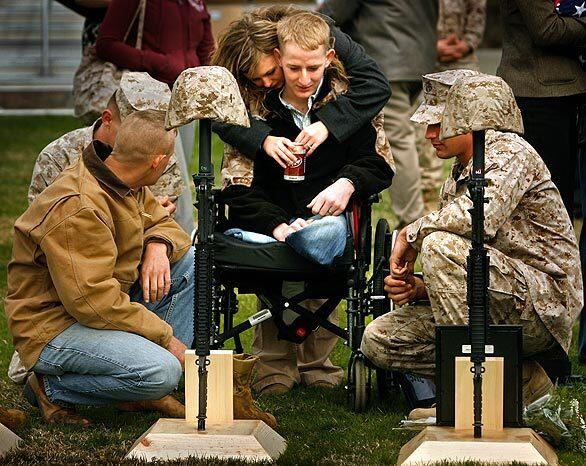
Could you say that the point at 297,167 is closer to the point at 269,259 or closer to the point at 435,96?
the point at 269,259

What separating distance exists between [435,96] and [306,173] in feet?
2.57

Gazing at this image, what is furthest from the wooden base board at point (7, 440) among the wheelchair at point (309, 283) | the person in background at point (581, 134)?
the person in background at point (581, 134)

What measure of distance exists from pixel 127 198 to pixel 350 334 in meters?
1.09

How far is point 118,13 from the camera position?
25.9 feet

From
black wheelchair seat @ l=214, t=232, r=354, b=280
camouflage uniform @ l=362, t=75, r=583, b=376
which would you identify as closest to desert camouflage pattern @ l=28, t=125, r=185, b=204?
black wheelchair seat @ l=214, t=232, r=354, b=280

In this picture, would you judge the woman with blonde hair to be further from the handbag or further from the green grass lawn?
the handbag

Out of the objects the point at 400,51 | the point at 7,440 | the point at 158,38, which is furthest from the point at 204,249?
the point at 400,51

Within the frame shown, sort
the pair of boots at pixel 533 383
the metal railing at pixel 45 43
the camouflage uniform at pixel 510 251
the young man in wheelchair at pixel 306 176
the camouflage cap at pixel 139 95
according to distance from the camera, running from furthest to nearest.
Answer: the metal railing at pixel 45 43, the camouflage cap at pixel 139 95, the young man in wheelchair at pixel 306 176, the pair of boots at pixel 533 383, the camouflage uniform at pixel 510 251

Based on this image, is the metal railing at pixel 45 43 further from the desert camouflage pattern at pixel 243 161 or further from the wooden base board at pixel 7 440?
the wooden base board at pixel 7 440

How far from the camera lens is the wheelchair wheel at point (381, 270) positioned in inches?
233

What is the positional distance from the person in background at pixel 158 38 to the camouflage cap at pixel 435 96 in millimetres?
2387

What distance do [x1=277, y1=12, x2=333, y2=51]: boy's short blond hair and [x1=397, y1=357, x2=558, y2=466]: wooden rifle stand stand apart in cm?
165

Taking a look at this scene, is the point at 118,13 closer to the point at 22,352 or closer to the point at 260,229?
the point at 260,229

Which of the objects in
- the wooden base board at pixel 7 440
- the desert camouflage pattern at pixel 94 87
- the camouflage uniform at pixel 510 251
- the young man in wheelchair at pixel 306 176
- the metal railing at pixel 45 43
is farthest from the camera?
the metal railing at pixel 45 43
